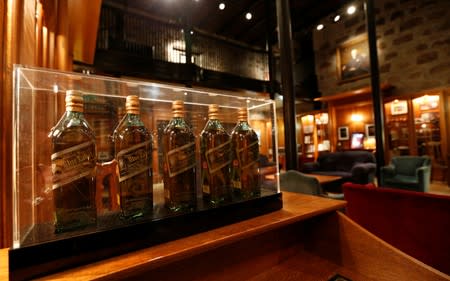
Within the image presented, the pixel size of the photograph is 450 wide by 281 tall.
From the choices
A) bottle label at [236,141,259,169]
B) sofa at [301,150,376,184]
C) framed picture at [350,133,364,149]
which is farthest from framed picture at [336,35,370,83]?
bottle label at [236,141,259,169]

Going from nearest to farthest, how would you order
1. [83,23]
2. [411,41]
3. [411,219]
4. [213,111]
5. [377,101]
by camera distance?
[213,111] < [411,219] < [83,23] < [377,101] < [411,41]

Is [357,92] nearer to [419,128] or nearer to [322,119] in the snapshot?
[322,119]

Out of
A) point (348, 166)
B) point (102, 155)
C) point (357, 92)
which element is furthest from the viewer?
point (357, 92)

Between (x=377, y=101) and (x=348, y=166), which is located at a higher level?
(x=377, y=101)

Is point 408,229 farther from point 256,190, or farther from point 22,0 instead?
point 22,0

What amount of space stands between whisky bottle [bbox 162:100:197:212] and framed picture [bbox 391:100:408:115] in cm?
661

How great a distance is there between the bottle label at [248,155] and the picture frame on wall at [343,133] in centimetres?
679

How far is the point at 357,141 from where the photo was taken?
253 inches

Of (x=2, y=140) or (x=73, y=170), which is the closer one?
(x=73, y=170)

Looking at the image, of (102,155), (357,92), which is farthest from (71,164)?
(357,92)

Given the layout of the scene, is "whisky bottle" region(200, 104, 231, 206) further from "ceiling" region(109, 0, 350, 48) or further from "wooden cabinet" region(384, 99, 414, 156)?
"wooden cabinet" region(384, 99, 414, 156)

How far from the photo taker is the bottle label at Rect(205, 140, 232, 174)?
2.37 ft

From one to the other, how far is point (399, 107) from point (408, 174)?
2.12 m

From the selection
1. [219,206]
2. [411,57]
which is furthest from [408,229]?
[411,57]
